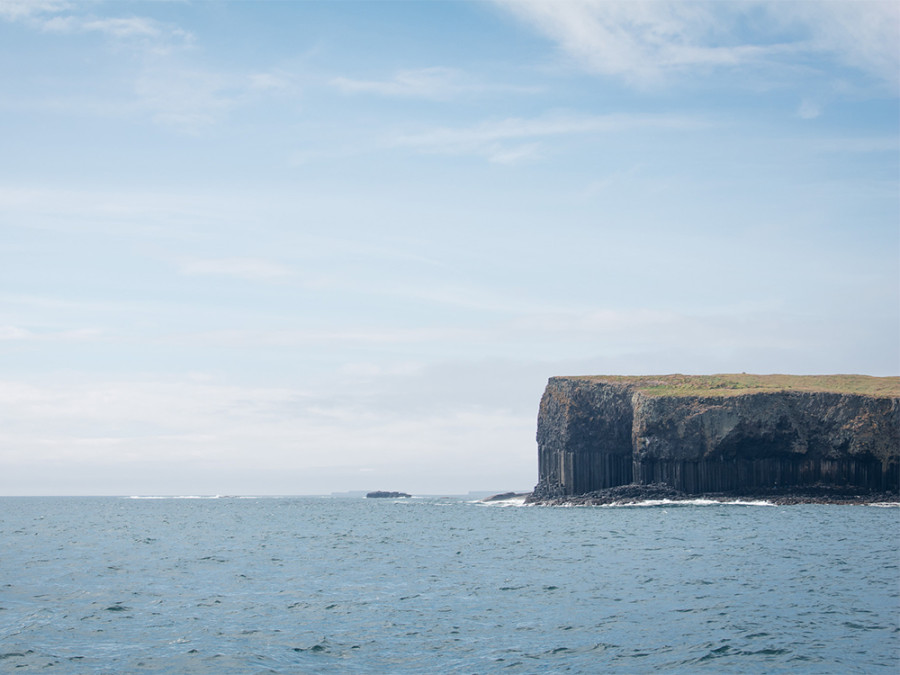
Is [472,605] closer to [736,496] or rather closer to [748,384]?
[736,496]

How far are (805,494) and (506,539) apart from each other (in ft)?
147

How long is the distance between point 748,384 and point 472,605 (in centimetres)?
7297

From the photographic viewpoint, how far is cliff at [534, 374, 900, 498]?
82375mm

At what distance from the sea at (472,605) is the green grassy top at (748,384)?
132 ft

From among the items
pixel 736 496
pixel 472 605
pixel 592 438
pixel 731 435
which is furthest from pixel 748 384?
pixel 472 605

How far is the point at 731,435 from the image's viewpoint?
84688 millimetres

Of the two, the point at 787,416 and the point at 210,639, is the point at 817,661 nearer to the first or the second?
the point at 210,639

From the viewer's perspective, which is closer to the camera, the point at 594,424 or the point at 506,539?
the point at 506,539

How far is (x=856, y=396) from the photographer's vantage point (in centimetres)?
8331

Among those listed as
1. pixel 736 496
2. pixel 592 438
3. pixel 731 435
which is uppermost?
pixel 731 435

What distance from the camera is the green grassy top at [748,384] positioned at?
87.8m

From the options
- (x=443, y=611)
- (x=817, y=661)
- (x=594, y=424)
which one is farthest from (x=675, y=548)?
(x=594, y=424)

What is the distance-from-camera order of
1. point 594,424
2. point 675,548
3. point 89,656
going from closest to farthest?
point 89,656 → point 675,548 → point 594,424

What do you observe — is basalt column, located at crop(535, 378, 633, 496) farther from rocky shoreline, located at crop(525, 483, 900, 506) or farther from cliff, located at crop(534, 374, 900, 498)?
rocky shoreline, located at crop(525, 483, 900, 506)
